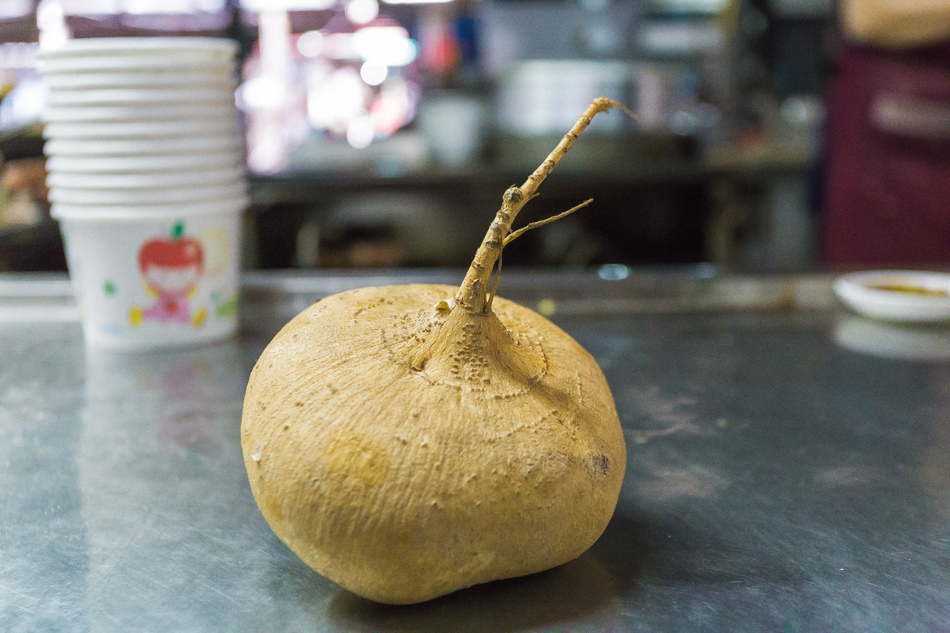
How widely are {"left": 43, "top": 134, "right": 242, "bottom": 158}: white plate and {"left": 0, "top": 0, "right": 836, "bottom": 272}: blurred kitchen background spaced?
2.25m

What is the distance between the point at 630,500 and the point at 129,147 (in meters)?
0.90

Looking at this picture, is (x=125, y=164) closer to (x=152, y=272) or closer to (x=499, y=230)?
(x=152, y=272)

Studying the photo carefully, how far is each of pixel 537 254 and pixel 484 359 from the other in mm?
3318

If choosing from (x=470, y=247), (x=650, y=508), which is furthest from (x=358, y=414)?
Answer: (x=470, y=247)

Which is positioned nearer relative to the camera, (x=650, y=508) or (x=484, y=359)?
(x=484, y=359)

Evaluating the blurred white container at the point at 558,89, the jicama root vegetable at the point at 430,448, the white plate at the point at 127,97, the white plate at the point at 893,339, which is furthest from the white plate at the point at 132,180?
the blurred white container at the point at 558,89

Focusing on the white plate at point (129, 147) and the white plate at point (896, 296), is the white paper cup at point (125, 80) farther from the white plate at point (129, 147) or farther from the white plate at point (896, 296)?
the white plate at point (896, 296)

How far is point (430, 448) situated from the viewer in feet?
1.67

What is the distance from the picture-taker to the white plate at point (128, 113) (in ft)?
3.67

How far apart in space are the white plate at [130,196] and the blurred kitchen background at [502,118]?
227 cm

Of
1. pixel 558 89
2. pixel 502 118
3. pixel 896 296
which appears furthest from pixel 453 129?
pixel 896 296

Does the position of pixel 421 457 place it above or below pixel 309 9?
below

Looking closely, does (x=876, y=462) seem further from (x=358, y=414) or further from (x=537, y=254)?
(x=537, y=254)

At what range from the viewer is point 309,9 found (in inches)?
197
